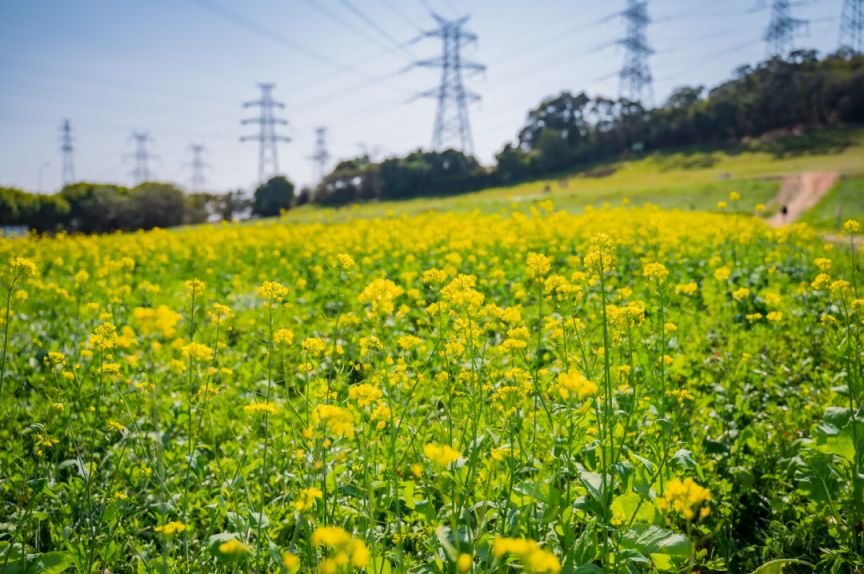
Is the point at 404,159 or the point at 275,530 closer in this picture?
the point at 275,530

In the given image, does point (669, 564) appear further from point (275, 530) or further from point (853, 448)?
point (275, 530)

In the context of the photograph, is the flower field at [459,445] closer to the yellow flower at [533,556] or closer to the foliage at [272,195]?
the yellow flower at [533,556]

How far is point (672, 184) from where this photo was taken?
30.1 meters

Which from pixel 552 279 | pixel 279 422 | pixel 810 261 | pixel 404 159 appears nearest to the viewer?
pixel 552 279

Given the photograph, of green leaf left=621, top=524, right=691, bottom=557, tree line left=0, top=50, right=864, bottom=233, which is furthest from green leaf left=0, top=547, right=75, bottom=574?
tree line left=0, top=50, right=864, bottom=233

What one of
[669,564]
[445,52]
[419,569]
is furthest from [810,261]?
[445,52]

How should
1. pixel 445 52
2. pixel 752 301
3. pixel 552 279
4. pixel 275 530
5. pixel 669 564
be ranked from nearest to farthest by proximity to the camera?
Answer: pixel 669 564 < pixel 275 530 < pixel 552 279 < pixel 752 301 < pixel 445 52

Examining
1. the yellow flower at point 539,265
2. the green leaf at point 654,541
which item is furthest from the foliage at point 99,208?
the green leaf at point 654,541

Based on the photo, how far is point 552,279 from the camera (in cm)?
249

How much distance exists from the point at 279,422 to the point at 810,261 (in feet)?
22.2

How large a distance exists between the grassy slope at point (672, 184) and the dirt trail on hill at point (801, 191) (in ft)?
1.80

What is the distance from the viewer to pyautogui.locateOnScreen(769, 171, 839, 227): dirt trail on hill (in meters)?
20.3

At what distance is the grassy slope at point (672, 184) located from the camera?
78.8 feet

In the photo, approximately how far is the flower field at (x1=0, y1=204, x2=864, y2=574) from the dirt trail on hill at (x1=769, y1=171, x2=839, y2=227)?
18628 mm
